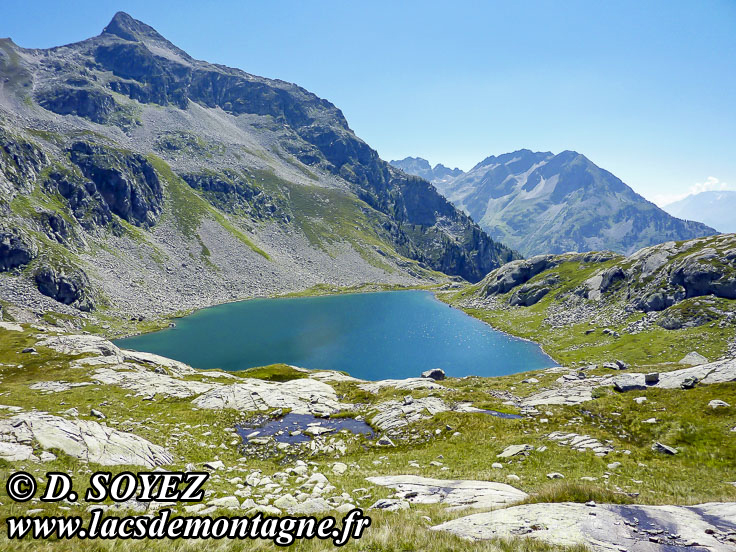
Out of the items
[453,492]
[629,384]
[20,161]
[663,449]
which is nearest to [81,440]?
[453,492]

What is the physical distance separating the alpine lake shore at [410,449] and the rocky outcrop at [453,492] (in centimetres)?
13

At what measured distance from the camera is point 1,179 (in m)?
152

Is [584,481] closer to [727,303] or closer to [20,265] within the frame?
[727,303]

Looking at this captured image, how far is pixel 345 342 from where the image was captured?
11431 centimetres

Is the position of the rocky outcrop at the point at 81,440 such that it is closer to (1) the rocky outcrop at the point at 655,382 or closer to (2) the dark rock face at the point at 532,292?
(1) the rocky outcrop at the point at 655,382

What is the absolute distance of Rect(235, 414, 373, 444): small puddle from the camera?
3058 centimetres

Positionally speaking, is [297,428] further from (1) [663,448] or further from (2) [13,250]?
(2) [13,250]

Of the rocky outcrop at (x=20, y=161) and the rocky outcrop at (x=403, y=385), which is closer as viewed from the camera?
the rocky outcrop at (x=403, y=385)

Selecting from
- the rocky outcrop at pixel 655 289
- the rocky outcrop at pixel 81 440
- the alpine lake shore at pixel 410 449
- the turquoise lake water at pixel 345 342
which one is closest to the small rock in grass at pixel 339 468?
the alpine lake shore at pixel 410 449

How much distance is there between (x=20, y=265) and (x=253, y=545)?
173101mm

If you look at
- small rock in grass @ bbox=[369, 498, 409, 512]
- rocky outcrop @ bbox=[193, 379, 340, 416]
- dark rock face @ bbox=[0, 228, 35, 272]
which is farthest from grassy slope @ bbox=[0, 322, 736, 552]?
dark rock face @ bbox=[0, 228, 35, 272]

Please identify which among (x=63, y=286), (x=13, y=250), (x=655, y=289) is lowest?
(x=63, y=286)

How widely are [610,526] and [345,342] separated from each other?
10639cm

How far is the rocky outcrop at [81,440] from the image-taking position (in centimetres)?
1736
